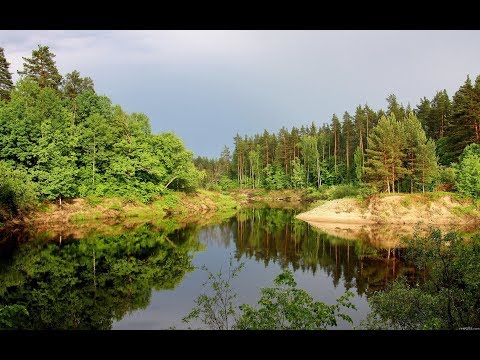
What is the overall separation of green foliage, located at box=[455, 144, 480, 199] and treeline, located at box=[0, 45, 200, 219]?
4559 centimetres

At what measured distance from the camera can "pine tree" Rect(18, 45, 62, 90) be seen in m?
68.2

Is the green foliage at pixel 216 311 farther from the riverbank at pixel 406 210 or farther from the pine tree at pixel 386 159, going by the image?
the pine tree at pixel 386 159

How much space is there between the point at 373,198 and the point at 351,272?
31.3m

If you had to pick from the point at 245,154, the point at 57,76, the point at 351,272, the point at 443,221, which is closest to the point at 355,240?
the point at 351,272

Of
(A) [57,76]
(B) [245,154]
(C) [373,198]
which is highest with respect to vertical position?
(A) [57,76]

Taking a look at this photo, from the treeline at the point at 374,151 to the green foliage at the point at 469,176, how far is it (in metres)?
2.32

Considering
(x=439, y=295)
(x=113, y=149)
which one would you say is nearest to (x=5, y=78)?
(x=113, y=149)

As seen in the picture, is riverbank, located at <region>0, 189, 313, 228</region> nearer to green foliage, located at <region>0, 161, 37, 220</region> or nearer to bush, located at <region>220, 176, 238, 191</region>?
green foliage, located at <region>0, 161, 37, 220</region>

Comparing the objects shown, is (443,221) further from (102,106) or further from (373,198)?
(102,106)

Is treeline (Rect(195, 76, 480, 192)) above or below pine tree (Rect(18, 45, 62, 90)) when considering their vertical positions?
below

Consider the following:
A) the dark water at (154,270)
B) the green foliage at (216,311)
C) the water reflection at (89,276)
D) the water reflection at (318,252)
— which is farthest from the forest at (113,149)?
the green foliage at (216,311)

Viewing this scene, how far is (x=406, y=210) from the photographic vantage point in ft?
182

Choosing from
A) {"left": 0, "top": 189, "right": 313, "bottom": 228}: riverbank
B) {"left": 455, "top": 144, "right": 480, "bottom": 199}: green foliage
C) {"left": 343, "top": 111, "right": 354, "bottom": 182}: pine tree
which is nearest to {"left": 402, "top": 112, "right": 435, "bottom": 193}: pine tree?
{"left": 455, "top": 144, "right": 480, "bottom": 199}: green foliage
